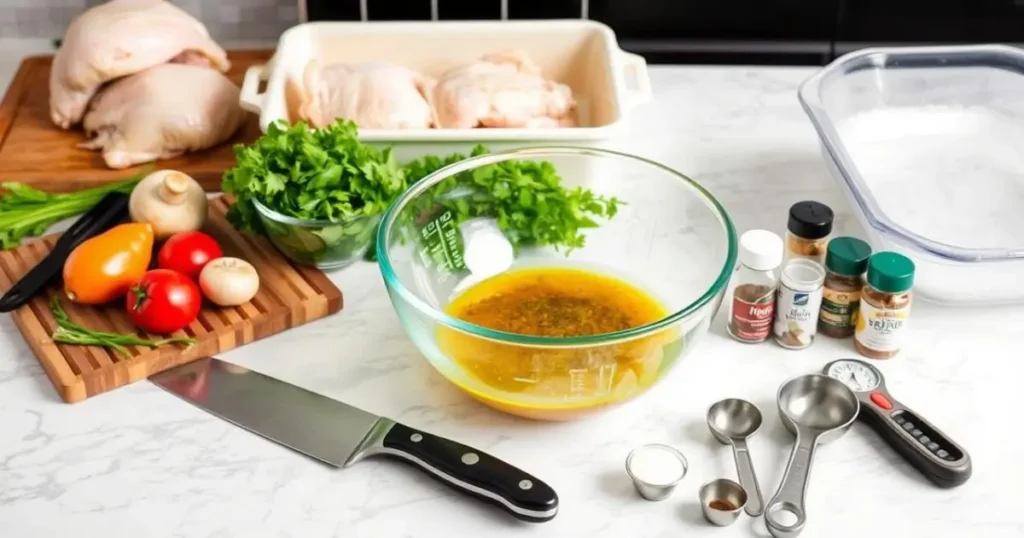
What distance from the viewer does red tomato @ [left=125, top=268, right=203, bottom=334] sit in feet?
3.57

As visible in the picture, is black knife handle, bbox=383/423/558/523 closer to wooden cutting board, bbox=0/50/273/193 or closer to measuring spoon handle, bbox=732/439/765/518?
measuring spoon handle, bbox=732/439/765/518

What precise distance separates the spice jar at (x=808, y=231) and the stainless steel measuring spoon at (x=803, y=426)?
0.15m

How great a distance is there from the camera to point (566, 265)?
48.5 inches

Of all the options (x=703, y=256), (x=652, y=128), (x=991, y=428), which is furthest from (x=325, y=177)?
(x=991, y=428)

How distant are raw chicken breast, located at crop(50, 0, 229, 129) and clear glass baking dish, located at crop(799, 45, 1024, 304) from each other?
81 centimetres

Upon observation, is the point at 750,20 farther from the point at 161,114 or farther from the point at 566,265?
the point at 161,114

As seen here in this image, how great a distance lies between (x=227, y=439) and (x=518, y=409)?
28 cm

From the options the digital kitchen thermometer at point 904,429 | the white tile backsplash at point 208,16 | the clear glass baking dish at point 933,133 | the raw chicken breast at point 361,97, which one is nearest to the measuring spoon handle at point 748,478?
the digital kitchen thermometer at point 904,429

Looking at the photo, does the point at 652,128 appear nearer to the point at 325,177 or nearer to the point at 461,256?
the point at 461,256

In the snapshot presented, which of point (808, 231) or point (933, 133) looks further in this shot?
point (933, 133)

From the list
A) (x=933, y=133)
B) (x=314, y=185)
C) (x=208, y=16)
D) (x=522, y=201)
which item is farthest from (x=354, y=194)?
(x=933, y=133)

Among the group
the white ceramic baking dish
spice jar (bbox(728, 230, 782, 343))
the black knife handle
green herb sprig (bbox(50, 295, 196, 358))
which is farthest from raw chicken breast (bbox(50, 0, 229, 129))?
spice jar (bbox(728, 230, 782, 343))

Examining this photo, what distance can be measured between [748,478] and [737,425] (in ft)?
0.26

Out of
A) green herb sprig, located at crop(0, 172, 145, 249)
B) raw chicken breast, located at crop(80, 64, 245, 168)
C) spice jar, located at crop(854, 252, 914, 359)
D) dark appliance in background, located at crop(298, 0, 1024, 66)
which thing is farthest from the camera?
dark appliance in background, located at crop(298, 0, 1024, 66)
